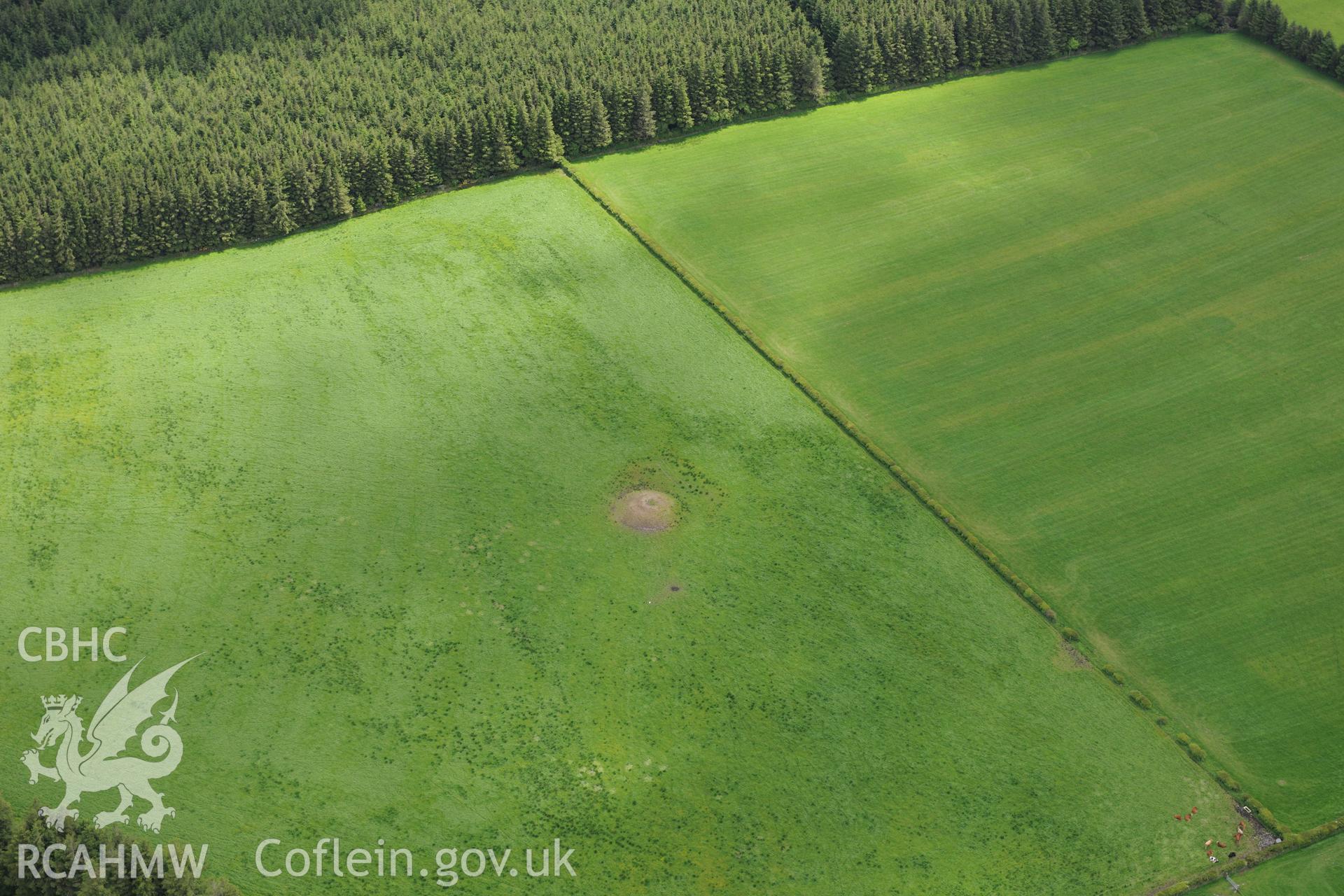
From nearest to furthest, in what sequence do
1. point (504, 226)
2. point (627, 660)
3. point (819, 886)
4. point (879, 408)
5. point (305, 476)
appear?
point (819, 886) → point (627, 660) → point (305, 476) → point (879, 408) → point (504, 226)

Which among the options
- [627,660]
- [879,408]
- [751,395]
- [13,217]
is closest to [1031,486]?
[879,408]

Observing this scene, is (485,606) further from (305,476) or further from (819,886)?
(819,886)

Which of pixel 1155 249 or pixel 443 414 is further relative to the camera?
pixel 1155 249

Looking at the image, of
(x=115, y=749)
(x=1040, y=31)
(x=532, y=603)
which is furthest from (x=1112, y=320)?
(x=115, y=749)

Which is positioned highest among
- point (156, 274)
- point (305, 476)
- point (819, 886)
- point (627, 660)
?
point (156, 274)

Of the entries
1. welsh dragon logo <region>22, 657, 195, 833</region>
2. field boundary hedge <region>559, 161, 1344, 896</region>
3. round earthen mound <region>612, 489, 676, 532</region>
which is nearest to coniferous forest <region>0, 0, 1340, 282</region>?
field boundary hedge <region>559, 161, 1344, 896</region>

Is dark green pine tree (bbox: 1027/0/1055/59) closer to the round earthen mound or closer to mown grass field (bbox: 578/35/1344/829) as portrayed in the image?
mown grass field (bbox: 578/35/1344/829)
